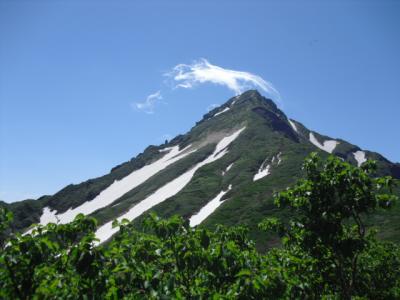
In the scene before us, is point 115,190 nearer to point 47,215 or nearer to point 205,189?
point 47,215

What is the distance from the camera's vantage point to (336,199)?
1162 cm

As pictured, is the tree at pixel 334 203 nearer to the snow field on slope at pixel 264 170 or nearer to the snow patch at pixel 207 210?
the snow patch at pixel 207 210

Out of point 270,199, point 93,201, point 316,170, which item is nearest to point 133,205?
point 93,201

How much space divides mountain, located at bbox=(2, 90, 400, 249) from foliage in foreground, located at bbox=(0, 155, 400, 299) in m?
75.6

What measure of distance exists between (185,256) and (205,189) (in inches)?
4887

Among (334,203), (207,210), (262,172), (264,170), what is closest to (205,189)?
(207,210)

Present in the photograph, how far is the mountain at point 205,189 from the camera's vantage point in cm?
10431

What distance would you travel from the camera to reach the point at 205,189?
432 ft

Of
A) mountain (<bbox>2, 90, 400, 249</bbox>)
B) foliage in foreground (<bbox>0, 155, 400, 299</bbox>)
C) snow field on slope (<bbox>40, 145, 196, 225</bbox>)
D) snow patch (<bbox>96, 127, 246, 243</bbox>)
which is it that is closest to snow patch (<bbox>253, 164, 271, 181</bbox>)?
mountain (<bbox>2, 90, 400, 249</bbox>)

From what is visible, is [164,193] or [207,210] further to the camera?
[164,193]

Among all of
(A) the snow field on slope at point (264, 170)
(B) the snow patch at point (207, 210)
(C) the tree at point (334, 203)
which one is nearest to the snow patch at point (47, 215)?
(B) the snow patch at point (207, 210)

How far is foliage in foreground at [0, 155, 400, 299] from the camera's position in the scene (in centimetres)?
665

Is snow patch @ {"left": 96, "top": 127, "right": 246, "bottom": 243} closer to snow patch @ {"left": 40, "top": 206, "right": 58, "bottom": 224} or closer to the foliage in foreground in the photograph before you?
snow patch @ {"left": 40, "top": 206, "right": 58, "bottom": 224}

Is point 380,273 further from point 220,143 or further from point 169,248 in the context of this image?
point 220,143
